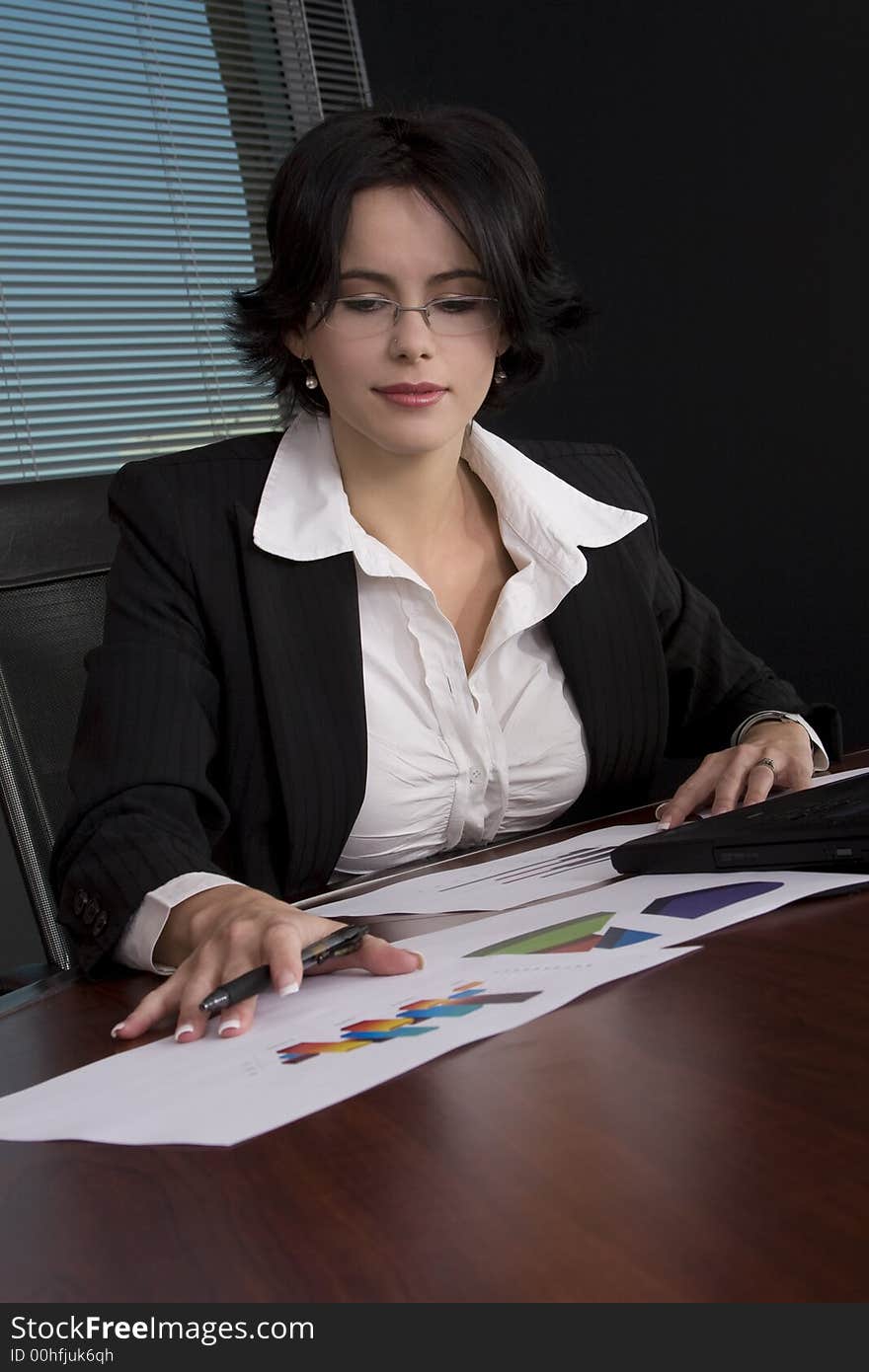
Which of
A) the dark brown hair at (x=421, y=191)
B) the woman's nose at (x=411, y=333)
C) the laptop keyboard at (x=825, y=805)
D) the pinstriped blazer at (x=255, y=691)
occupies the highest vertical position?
the dark brown hair at (x=421, y=191)

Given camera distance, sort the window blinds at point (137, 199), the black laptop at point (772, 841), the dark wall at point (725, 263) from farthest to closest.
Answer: the window blinds at point (137, 199) → the dark wall at point (725, 263) → the black laptop at point (772, 841)

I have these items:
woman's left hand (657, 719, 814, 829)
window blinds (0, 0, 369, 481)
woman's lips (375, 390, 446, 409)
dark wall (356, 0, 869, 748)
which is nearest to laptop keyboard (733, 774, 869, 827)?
woman's left hand (657, 719, 814, 829)

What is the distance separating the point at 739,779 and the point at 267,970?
599mm

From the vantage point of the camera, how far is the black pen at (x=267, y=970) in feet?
2.63

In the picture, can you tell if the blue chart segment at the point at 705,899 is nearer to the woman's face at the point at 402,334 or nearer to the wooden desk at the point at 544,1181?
the wooden desk at the point at 544,1181

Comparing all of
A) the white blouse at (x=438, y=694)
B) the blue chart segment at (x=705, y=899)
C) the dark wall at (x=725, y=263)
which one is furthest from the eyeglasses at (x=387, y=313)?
the dark wall at (x=725, y=263)

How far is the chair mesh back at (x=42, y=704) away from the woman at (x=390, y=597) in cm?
12

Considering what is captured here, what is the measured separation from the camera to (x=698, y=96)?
2.64m

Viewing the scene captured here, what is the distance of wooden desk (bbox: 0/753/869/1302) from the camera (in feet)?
1.46

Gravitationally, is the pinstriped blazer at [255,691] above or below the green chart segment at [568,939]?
above

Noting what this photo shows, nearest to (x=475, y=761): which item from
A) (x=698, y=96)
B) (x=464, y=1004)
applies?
(x=464, y=1004)

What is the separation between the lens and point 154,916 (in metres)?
1.04

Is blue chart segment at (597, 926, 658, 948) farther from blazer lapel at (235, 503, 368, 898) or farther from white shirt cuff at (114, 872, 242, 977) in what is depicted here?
blazer lapel at (235, 503, 368, 898)

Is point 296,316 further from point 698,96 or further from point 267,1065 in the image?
point 698,96
